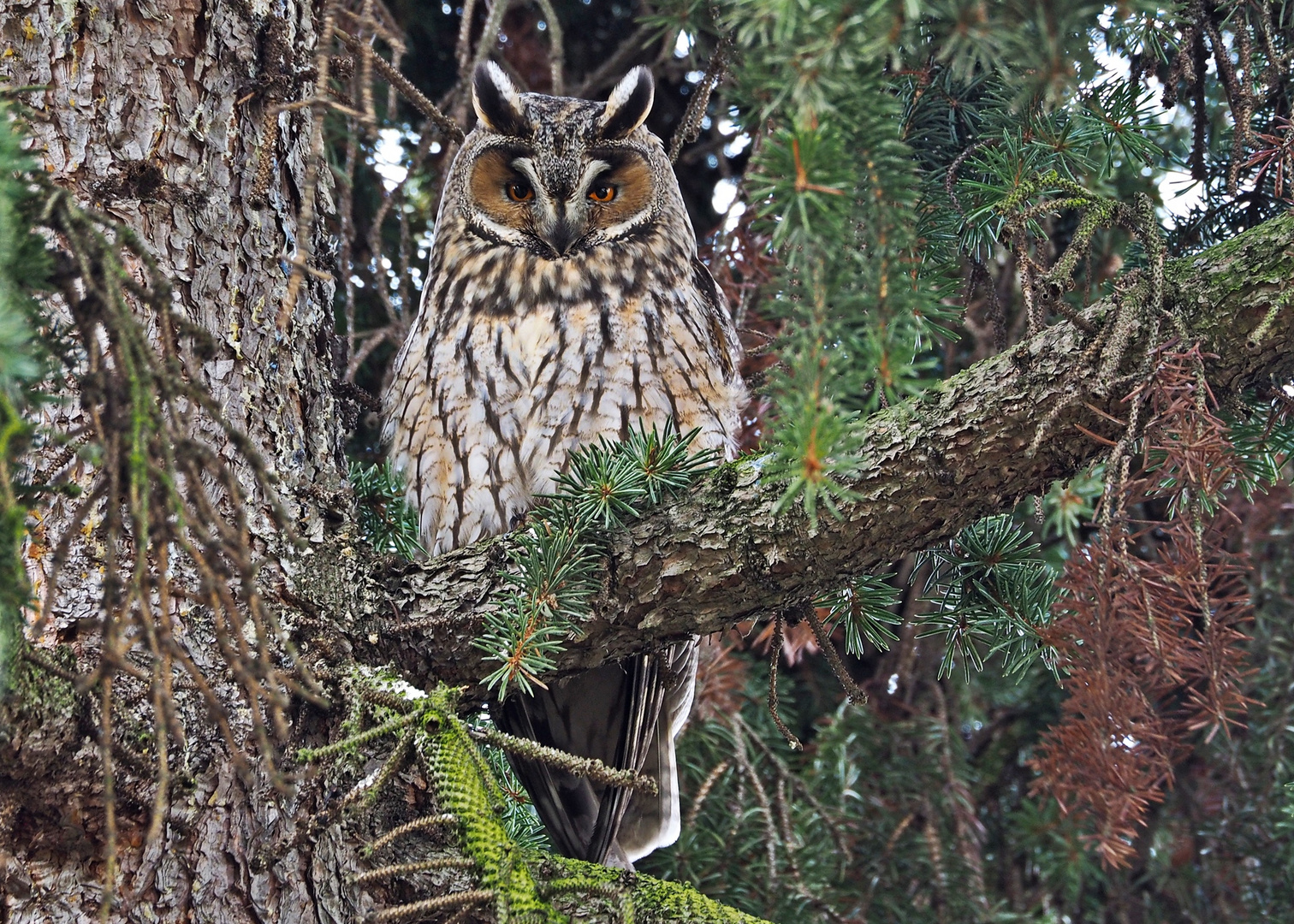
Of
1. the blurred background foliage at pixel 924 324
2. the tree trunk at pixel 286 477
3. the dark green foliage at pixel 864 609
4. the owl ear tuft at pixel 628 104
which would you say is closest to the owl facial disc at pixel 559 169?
the owl ear tuft at pixel 628 104

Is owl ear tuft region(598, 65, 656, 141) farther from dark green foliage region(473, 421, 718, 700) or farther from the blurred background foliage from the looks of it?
dark green foliage region(473, 421, 718, 700)

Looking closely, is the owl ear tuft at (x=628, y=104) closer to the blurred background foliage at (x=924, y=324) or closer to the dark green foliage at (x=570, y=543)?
the blurred background foliage at (x=924, y=324)

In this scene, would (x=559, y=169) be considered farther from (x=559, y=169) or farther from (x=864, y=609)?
(x=864, y=609)

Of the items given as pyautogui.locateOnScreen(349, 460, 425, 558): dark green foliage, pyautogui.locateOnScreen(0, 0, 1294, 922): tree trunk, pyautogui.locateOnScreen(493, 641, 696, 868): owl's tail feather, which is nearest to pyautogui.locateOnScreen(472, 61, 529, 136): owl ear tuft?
pyautogui.locateOnScreen(0, 0, 1294, 922): tree trunk

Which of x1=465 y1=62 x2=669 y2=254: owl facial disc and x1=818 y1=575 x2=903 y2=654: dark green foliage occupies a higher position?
x1=465 y1=62 x2=669 y2=254: owl facial disc

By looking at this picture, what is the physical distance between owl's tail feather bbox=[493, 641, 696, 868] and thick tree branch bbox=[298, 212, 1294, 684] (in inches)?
15.6

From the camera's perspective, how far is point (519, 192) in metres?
1.93

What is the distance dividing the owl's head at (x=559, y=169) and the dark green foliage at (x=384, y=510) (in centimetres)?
50

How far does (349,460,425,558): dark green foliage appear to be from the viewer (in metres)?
1.72

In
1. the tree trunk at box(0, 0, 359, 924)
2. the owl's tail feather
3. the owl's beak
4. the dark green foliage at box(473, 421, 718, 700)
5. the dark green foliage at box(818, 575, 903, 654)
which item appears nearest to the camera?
the tree trunk at box(0, 0, 359, 924)

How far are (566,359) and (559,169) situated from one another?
388 millimetres

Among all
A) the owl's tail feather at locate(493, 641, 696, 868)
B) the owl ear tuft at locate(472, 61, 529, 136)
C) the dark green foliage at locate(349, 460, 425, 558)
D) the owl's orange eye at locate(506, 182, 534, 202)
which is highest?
the owl ear tuft at locate(472, 61, 529, 136)

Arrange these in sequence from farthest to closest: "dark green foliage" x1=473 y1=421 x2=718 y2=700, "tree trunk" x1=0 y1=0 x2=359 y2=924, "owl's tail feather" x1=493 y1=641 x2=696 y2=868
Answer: "owl's tail feather" x1=493 y1=641 x2=696 y2=868, "dark green foliage" x1=473 y1=421 x2=718 y2=700, "tree trunk" x1=0 y1=0 x2=359 y2=924

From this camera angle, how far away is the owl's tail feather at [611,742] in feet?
5.54
